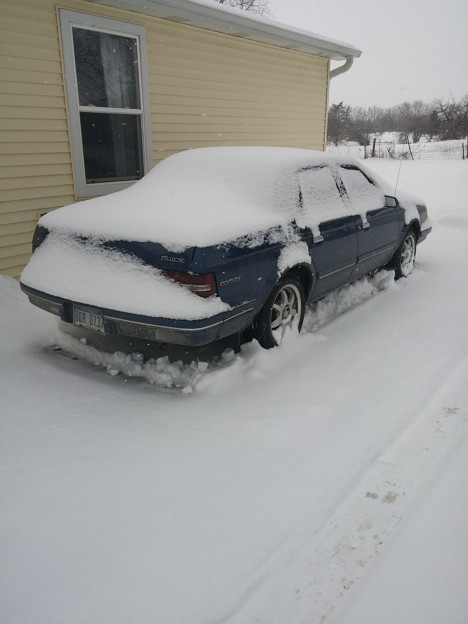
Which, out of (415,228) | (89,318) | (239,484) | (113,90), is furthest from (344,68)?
(239,484)

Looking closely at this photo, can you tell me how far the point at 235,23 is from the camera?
681 cm

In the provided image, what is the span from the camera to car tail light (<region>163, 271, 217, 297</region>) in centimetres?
312

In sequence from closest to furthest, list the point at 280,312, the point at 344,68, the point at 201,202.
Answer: the point at 201,202 → the point at 280,312 → the point at 344,68

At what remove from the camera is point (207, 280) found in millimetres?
3131

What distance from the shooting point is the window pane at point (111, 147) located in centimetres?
600

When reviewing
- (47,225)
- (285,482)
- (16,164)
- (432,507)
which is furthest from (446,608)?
(16,164)

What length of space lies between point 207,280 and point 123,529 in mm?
1525

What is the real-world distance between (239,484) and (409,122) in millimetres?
49463

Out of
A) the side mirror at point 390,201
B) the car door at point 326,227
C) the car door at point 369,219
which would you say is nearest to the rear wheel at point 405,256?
the car door at point 369,219

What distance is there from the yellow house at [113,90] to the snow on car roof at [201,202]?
165cm

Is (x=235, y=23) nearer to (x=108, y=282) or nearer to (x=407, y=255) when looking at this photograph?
(x=407, y=255)

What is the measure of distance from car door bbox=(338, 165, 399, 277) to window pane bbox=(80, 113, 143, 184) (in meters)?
2.98

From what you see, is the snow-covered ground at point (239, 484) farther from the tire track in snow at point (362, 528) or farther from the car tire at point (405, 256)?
the car tire at point (405, 256)

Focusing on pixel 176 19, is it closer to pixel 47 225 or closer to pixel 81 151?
pixel 81 151
